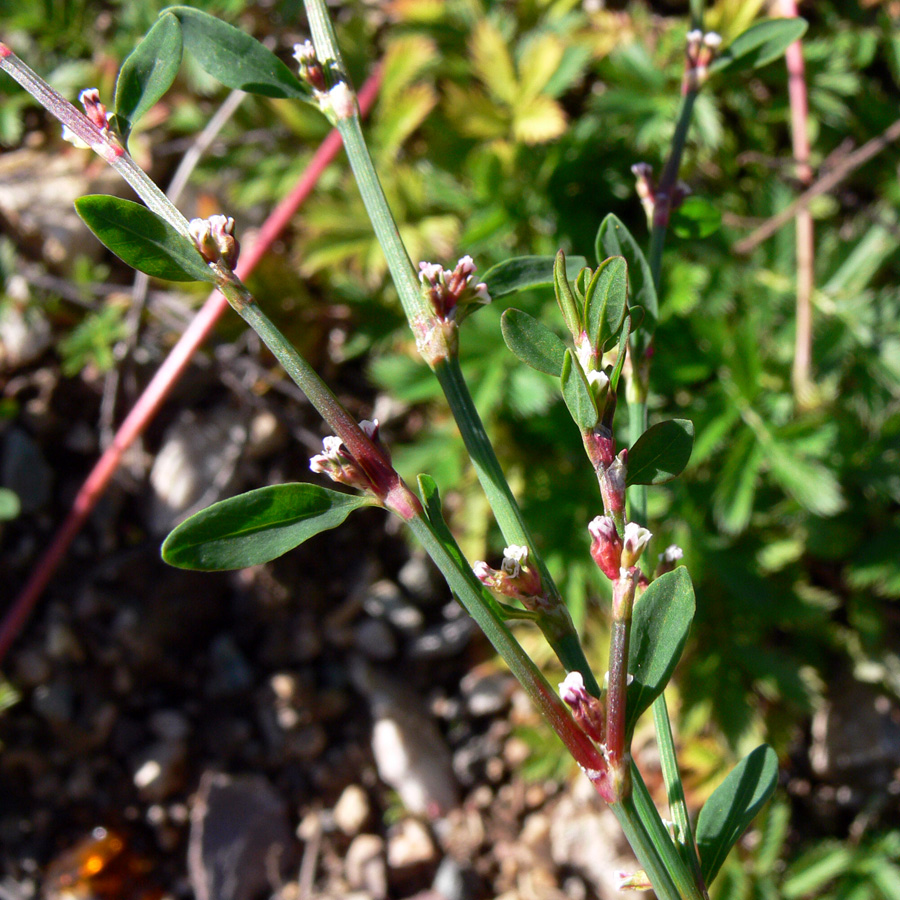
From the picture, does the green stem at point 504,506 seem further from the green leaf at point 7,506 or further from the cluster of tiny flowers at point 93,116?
the green leaf at point 7,506

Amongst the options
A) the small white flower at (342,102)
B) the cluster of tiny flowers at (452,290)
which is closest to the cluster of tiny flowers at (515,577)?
the cluster of tiny flowers at (452,290)

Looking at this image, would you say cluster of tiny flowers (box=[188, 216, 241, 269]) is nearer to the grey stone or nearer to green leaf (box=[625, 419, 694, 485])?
green leaf (box=[625, 419, 694, 485])

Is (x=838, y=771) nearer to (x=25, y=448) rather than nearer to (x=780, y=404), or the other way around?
(x=780, y=404)

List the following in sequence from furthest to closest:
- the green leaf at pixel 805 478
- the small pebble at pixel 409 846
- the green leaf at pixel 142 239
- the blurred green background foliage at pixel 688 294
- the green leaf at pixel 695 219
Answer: the small pebble at pixel 409 846
the blurred green background foliage at pixel 688 294
the green leaf at pixel 805 478
the green leaf at pixel 695 219
the green leaf at pixel 142 239

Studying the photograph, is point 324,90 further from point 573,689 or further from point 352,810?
point 352,810

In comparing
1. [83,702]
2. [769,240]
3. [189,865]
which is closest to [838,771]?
[769,240]

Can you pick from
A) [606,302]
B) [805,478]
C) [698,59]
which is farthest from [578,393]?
[805,478]
